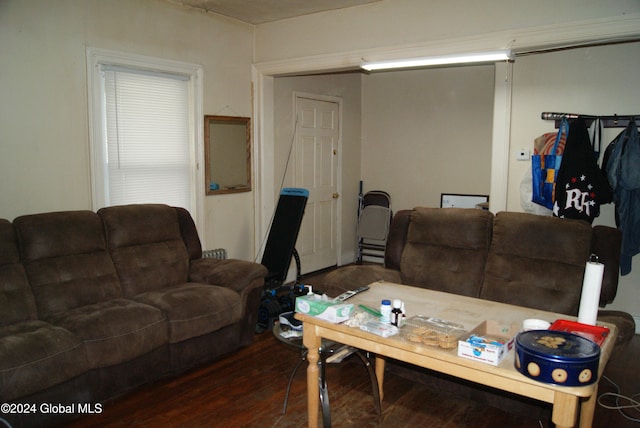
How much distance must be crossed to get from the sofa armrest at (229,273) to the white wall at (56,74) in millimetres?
1000

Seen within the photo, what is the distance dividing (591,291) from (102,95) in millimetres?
3651

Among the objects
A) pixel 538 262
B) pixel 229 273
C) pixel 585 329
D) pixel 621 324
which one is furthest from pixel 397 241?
pixel 585 329

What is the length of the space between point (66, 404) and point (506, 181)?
143 inches

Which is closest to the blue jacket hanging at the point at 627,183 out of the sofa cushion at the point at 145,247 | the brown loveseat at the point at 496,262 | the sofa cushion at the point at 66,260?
the brown loveseat at the point at 496,262

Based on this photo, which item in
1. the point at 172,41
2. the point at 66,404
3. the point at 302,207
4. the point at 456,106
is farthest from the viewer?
the point at 456,106

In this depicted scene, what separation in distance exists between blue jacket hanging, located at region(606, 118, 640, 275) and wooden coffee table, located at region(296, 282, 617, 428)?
1.87 meters

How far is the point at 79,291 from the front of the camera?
328 centimetres

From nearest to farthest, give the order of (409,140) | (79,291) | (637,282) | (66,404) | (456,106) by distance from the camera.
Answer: (66,404), (79,291), (637,282), (456,106), (409,140)

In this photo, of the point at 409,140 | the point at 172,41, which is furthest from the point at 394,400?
the point at 409,140

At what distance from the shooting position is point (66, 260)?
332 cm

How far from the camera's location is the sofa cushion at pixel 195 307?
10.5ft

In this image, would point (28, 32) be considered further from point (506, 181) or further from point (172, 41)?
point (506, 181)

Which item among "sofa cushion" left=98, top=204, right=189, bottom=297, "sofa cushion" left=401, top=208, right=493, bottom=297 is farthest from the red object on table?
"sofa cushion" left=98, top=204, right=189, bottom=297

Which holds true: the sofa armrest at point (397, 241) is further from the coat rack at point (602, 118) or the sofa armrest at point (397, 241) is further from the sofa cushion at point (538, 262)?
the coat rack at point (602, 118)
